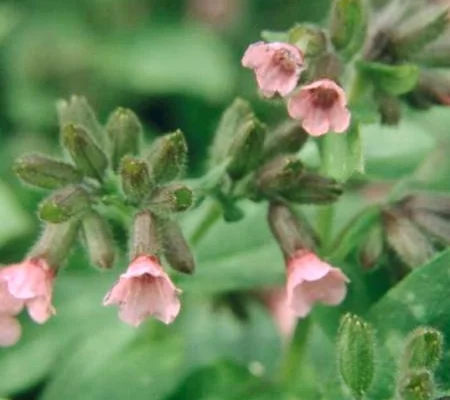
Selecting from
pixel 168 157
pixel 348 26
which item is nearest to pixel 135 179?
pixel 168 157

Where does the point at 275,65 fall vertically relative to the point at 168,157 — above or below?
above

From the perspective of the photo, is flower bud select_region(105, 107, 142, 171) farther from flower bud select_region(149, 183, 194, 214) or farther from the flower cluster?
the flower cluster

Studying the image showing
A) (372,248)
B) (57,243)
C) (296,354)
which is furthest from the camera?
(296,354)

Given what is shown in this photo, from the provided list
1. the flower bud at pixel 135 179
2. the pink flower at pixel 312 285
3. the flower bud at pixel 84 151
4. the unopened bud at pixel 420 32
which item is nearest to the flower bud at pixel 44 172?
the flower bud at pixel 84 151

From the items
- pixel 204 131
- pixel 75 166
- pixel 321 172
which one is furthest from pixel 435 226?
pixel 204 131

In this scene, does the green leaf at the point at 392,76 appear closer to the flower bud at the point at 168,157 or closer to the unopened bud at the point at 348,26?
the unopened bud at the point at 348,26

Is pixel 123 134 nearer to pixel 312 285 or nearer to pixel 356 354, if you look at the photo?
pixel 312 285
